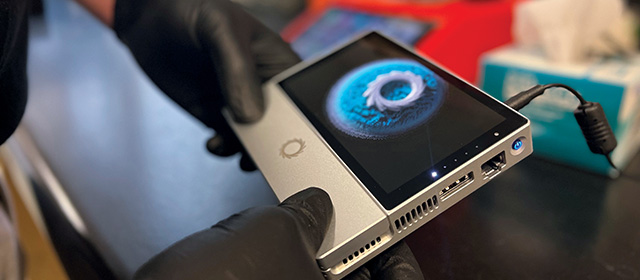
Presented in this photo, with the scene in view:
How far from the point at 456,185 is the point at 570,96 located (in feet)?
1.30

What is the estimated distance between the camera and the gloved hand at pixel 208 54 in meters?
0.67

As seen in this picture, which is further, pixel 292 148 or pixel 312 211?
pixel 292 148

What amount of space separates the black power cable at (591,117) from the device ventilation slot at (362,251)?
0.21m

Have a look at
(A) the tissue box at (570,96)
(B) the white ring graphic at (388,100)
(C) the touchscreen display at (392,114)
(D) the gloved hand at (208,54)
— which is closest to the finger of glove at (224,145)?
(D) the gloved hand at (208,54)

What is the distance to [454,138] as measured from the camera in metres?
0.48

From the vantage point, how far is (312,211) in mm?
452

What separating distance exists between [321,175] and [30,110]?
2.60 ft

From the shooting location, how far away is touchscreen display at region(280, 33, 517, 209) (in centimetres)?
46

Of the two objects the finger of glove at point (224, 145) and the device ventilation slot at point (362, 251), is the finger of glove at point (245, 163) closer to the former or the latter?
the finger of glove at point (224, 145)

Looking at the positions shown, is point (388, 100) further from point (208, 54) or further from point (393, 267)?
point (208, 54)

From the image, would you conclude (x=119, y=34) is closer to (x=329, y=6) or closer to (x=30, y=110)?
(x=30, y=110)

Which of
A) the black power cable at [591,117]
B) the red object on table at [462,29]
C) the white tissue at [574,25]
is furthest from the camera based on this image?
the red object on table at [462,29]

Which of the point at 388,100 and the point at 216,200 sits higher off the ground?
the point at 388,100

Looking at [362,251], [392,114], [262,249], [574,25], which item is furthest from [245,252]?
[574,25]
